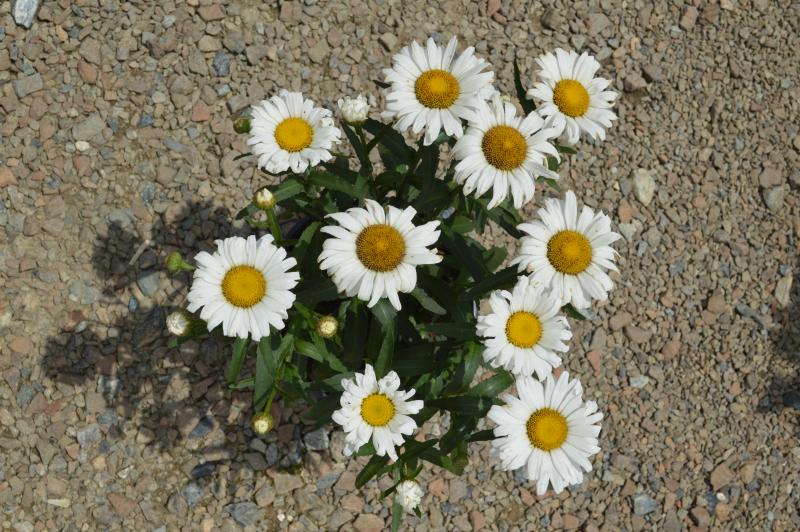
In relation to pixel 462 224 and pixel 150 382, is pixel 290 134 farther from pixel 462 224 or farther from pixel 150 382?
pixel 150 382

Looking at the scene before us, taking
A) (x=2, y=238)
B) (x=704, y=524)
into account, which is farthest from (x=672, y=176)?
(x=2, y=238)

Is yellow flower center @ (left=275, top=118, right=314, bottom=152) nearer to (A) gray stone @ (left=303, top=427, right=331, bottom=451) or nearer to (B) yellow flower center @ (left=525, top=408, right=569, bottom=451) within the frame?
(B) yellow flower center @ (left=525, top=408, right=569, bottom=451)

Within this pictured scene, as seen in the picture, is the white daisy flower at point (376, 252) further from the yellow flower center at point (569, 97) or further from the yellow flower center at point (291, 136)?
the yellow flower center at point (569, 97)

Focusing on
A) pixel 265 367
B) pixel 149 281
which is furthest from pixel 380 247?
pixel 149 281

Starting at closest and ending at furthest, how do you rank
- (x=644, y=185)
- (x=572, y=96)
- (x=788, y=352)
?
(x=572, y=96) < (x=788, y=352) < (x=644, y=185)

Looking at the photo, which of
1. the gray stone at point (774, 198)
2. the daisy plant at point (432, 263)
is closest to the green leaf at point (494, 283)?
the daisy plant at point (432, 263)

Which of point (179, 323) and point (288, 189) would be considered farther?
point (288, 189)

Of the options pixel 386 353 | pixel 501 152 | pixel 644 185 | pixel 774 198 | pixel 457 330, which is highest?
pixel 774 198

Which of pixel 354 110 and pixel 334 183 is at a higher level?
pixel 354 110
